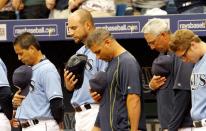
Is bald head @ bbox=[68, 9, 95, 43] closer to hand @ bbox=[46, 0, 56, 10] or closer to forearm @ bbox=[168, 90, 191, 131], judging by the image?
forearm @ bbox=[168, 90, 191, 131]

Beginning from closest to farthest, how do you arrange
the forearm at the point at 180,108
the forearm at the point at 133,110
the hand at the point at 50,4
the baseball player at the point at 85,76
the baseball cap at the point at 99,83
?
1. the forearm at the point at 133,110
2. the baseball cap at the point at 99,83
3. the forearm at the point at 180,108
4. the baseball player at the point at 85,76
5. the hand at the point at 50,4

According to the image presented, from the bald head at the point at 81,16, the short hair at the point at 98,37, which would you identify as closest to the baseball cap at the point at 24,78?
the bald head at the point at 81,16

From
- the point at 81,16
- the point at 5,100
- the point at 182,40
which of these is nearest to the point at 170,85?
the point at 182,40

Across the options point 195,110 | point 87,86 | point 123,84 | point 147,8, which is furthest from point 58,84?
point 147,8

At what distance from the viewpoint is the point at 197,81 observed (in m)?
5.68

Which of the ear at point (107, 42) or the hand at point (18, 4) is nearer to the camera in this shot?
the ear at point (107, 42)

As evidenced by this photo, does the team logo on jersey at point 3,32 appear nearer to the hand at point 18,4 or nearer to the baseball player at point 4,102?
the hand at point 18,4

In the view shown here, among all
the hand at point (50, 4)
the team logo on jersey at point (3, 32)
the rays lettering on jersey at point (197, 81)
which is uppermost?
the hand at point (50, 4)

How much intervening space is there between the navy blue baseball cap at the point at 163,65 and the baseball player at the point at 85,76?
0.56 metres

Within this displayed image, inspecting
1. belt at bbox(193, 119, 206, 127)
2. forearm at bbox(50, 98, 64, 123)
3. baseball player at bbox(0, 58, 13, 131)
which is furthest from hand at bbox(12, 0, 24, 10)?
belt at bbox(193, 119, 206, 127)

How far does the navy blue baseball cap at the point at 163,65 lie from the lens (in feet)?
20.4

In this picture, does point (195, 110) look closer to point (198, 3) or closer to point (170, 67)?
point (170, 67)

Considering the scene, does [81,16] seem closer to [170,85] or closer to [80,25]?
[80,25]

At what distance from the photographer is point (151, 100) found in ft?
28.3
